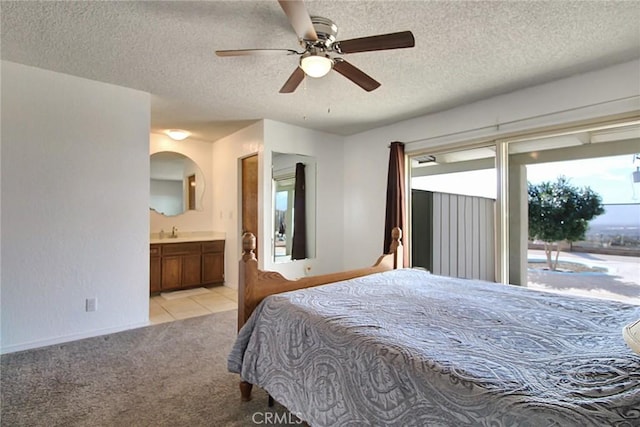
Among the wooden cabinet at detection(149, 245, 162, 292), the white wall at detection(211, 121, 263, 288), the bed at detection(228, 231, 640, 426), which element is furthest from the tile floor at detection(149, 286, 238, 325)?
the bed at detection(228, 231, 640, 426)

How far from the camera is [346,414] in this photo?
1232 mm

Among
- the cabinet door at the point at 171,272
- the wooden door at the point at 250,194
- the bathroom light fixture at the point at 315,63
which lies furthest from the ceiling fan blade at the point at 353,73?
the cabinet door at the point at 171,272

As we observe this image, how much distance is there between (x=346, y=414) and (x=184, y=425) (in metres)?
1.06

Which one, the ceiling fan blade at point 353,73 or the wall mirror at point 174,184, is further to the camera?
the wall mirror at point 174,184

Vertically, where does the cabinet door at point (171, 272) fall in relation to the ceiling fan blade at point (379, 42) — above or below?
below

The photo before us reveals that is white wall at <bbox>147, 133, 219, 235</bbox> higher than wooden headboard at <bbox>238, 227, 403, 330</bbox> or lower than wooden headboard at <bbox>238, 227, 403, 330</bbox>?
higher

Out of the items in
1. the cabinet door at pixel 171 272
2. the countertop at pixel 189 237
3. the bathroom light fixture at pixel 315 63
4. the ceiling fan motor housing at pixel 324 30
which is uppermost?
the ceiling fan motor housing at pixel 324 30

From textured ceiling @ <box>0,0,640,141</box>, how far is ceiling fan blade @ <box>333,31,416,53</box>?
28cm

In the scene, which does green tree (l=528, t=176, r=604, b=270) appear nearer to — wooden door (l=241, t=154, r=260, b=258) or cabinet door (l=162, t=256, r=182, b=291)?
wooden door (l=241, t=154, r=260, b=258)

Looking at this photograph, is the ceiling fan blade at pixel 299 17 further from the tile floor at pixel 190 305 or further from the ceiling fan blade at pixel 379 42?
the tile floor at pixel 190 305

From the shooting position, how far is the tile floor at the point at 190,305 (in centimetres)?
362

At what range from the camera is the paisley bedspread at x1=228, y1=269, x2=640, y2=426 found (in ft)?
2.87

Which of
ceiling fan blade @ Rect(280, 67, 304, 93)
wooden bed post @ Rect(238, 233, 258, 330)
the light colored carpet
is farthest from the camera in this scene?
the light colored carpet

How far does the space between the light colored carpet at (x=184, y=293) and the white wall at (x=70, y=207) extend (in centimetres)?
122
